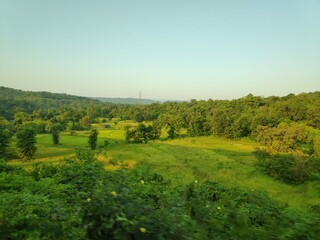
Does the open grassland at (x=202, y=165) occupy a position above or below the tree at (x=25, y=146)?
below

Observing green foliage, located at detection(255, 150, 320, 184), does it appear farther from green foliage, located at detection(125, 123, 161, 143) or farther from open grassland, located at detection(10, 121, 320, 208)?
green foliage, located at detection(125, 123, 161, 143)

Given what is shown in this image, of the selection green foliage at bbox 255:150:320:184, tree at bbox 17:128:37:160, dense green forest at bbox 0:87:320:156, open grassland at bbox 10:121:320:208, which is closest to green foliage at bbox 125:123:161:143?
dense green forest at bbox 0:87:320:156

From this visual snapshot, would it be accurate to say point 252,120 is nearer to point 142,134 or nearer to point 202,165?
point 142,134

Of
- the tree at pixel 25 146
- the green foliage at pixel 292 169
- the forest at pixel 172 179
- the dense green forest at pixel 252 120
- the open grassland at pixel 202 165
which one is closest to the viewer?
the forest at pixel 172 179

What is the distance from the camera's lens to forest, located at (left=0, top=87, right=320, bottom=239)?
2619 mm

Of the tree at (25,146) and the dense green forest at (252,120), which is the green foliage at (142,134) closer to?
the dense green forest at (252,120)

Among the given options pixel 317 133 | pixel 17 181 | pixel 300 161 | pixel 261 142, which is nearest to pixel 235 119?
pixel 261 142

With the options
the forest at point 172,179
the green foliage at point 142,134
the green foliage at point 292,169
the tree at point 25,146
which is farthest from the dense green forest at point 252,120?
the tree at point 25,146

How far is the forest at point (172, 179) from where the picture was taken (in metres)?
2.62

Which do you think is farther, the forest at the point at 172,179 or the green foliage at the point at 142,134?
the green foliage at the point at 142,134

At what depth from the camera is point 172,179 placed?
76.2 feet

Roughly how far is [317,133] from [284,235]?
4509 cm

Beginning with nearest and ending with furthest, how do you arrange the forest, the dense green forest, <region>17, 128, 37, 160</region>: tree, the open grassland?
the forest < the open grassland < <region>17, 128, 37, 160</region>: tree < the dense green forest

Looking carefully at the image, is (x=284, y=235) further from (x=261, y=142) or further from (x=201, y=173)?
(x=261, y=142)
